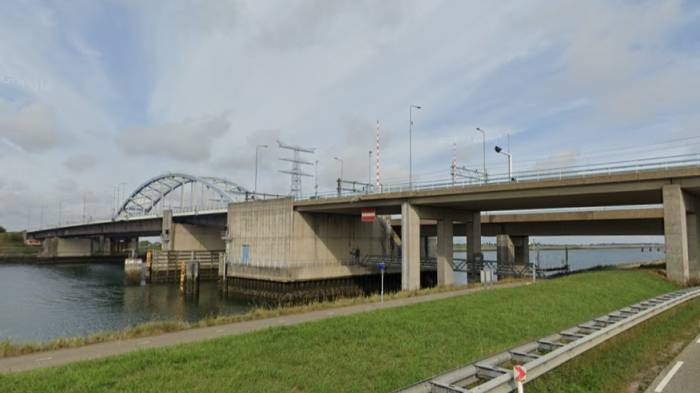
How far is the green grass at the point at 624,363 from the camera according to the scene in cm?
910

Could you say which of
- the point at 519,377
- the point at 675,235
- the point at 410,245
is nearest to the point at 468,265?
the point at 410,245

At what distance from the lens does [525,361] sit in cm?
923

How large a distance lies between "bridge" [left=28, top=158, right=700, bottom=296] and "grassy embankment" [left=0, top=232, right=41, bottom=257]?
87979mm

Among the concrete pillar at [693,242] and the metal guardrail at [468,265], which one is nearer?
the concrete pillar at [693,242]

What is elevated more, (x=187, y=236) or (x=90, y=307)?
(x=187, y=236)

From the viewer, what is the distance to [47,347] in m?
13.1

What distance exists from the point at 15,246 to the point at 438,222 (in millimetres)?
157994

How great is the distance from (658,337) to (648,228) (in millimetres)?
51300

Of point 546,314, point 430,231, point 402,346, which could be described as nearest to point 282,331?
point 402,346

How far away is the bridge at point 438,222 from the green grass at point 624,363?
17957mm

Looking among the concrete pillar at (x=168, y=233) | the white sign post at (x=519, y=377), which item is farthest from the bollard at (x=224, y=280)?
the white sign post at (x=519, y=377)

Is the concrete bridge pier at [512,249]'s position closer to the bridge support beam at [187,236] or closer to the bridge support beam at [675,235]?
the bridge support beam at [675,235]

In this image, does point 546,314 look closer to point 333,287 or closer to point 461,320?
point 461,320

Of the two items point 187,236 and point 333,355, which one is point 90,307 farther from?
point 333,355
